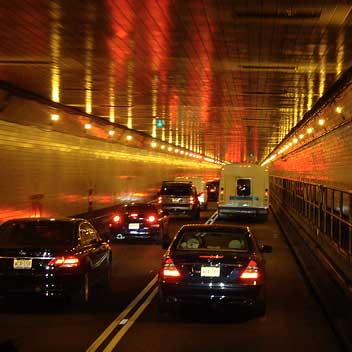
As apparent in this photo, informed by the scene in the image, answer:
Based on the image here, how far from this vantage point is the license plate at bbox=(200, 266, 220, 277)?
985cm

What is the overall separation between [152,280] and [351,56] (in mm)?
6517

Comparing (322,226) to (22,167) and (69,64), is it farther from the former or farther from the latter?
(22,167)

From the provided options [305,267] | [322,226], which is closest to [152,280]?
[305,267]

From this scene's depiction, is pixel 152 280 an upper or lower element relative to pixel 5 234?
lower

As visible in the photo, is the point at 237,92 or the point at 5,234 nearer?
the point at 5,234

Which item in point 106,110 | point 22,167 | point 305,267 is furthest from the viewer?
point 106,110

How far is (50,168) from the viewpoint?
1024 inches

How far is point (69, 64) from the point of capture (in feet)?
53.7

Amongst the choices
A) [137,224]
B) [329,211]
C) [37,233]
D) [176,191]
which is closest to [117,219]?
[137,224]

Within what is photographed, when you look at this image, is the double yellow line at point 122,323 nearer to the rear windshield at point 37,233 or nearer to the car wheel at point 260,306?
the rear windshield at point 37,233

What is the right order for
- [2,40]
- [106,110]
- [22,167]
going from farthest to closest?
[106,110] < [22,167] < [2,40]

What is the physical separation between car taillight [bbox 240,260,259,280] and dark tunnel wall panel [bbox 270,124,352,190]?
1159 cm

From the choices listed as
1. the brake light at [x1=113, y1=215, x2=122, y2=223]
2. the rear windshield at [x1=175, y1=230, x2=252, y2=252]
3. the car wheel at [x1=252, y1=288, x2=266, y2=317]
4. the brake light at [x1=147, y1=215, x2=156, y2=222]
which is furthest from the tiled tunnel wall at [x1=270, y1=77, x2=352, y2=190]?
the car wheel at [x1=252, y1=288, x2=266, y2=317]

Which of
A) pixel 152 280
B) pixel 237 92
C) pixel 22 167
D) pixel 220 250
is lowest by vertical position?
pixel 152 280
